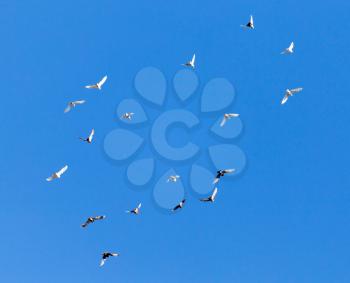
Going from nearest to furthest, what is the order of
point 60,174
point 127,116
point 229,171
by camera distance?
point 60,174 < point 229,171 < point 127,116

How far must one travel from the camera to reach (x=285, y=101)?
62844 millimetres

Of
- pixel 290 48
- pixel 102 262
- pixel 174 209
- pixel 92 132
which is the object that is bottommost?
pixel 102 262

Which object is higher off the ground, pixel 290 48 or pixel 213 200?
pixel 290 48

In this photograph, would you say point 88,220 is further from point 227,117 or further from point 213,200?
point 227,117

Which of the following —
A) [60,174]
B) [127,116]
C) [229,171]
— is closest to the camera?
[60,174]

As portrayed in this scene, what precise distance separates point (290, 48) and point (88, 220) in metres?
26.3

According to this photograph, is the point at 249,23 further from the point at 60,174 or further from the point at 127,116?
the point at 60,174

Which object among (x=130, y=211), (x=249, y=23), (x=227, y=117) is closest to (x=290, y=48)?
(x=249, y=23)

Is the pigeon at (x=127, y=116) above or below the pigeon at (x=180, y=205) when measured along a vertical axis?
above

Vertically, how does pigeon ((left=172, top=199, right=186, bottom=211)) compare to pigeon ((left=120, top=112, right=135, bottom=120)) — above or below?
below

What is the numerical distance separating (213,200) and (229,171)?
362 centimetres

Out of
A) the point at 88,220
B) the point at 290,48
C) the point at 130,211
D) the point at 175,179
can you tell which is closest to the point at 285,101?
the point at 290,48

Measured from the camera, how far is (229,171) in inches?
2330

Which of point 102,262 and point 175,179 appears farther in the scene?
point 175,179
